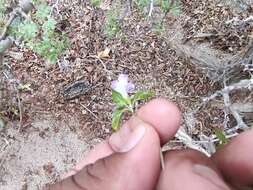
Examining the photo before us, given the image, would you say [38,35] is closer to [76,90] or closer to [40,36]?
[40,36]

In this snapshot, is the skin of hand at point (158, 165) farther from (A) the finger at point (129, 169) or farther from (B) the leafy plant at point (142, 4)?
(B) the leafy plant at point (142, 4)

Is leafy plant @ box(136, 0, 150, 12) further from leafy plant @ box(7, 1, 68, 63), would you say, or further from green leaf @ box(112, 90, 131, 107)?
green leaf @ box(112, 90, 131, 107)

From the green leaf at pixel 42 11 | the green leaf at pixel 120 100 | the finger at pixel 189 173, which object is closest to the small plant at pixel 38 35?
the green leaf at pixel 42 11

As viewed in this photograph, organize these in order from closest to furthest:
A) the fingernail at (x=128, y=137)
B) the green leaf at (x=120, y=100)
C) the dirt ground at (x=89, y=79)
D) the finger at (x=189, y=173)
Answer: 1. the finger at (x=189, y=173)
2. the fingernail at (x=128, y=137)
3. the green leaf at (x=120, y=100)
4. the dirt ground at (x=89, y=79)

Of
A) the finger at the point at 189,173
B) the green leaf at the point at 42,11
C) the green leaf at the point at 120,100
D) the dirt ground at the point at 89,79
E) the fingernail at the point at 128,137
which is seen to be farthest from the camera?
the green leaf at the point at 42,11

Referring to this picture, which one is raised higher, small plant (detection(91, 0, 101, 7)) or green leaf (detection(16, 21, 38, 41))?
small plant (detection(91, 0, 101, 7))

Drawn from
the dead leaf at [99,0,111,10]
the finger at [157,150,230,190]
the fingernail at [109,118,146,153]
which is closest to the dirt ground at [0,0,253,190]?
the dead leaf at [99,0,111,10]

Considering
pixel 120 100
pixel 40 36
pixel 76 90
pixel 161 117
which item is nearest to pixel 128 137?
pixel 161 117
